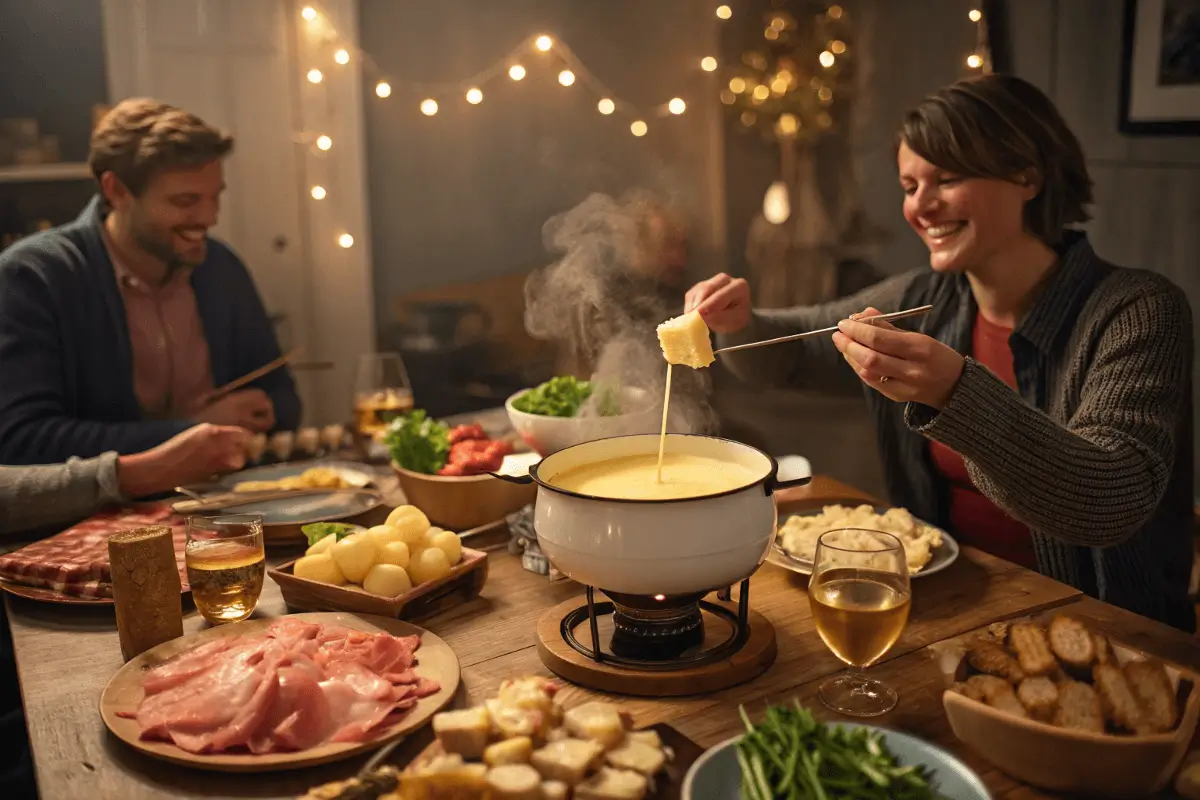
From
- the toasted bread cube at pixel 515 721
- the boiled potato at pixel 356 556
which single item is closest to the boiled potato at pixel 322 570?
the boiled potato at pixel 356 556

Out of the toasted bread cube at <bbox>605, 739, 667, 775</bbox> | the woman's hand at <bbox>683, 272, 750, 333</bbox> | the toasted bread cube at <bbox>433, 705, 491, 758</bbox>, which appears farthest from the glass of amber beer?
the woman's hand at <bbox>683, 272, 750, 333</bbox>

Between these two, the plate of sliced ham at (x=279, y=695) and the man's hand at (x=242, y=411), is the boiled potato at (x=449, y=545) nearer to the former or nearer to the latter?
the plate of sliced ham at (x=279, y=695)

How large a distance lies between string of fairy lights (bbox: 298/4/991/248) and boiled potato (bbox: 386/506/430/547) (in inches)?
113

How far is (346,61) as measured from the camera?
4.20 metres

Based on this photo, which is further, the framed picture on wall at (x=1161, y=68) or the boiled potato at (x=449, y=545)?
the framed picture on wall at (x=1161, y=68)

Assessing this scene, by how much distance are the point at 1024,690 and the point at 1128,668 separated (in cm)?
12

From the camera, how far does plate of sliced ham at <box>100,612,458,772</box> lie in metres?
1.22

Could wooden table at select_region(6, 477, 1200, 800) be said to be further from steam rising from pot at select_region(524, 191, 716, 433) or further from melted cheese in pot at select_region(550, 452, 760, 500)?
steam rising from pot at select_region(524, 191, 716, 433)

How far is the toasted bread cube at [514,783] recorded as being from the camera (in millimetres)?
1058

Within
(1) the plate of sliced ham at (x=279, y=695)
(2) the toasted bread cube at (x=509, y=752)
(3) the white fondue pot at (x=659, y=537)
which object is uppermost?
(3) the white fondue pot at (x=659, y=537)

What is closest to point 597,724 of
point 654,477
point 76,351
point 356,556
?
point 654,477

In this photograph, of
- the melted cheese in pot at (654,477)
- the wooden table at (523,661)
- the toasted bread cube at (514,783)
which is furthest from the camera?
the melted cheese in pot at (654,477)

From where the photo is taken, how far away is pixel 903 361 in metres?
1.59

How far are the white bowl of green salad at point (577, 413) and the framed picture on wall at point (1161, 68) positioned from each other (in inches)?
98.3
